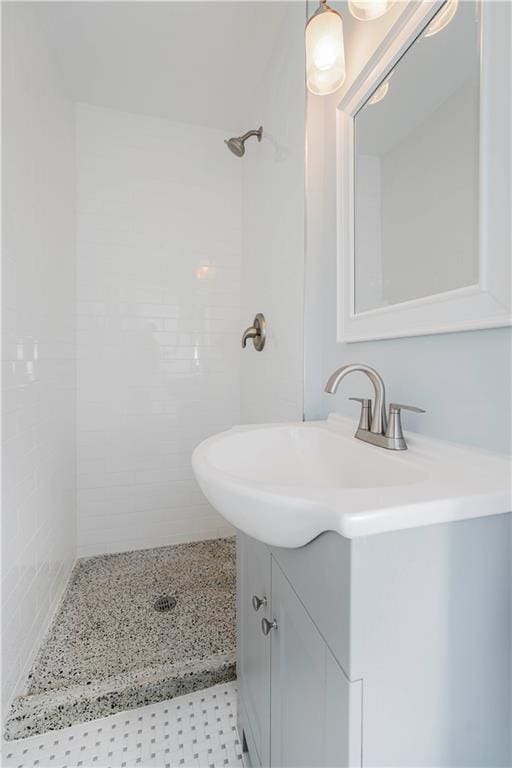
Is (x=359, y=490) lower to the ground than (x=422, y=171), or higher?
lower

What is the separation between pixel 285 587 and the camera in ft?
2.04

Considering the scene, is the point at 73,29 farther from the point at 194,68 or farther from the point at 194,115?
the point at 194,115

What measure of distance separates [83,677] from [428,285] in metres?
1.53

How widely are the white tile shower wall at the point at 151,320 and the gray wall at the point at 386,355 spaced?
92cm

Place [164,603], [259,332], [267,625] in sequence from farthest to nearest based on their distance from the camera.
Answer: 1. [259,332]
2. [164,603]
3. [267,625]

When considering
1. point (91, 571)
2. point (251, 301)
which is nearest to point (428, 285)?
point (251, 301)

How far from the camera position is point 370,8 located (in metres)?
0.84

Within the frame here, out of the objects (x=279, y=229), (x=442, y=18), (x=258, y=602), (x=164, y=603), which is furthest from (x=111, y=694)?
(x=442, y=18)

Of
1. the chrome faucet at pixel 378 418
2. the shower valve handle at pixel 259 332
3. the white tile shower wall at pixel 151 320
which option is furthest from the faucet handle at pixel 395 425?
the white tile shower wall at pixel 151 320

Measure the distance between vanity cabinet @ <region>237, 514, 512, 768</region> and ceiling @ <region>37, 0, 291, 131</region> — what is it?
6.11ft

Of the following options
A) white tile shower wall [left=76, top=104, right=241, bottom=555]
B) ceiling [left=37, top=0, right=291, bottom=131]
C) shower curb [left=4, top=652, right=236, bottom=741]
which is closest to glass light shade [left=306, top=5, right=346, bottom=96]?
ceiling [left=37, top=0, right=291, bottom=131]

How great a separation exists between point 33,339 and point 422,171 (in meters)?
1.32

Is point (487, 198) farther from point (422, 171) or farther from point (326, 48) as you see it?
point (326, 48)

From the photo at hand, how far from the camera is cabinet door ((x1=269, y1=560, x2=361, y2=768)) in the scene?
1.41 ft
